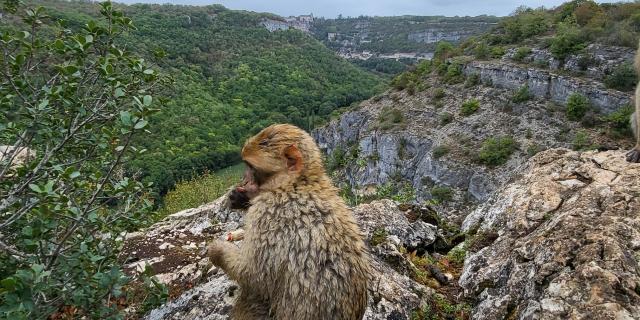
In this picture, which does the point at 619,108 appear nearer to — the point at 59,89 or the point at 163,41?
the point at 59,89

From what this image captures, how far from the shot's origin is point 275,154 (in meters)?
3.46

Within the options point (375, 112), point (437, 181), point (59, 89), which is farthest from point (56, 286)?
point (375, 112)

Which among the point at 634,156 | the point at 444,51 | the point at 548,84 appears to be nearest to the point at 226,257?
the point at 634,156

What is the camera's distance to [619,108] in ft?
119

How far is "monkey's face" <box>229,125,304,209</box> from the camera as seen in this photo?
3.46 m

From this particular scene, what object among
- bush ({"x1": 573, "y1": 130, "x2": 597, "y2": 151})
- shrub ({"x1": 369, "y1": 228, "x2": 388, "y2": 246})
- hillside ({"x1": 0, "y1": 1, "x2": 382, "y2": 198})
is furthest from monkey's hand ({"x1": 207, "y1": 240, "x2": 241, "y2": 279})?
hillside ({"x1": 0, "y1": 1, "x2": 382, "y2": 198})

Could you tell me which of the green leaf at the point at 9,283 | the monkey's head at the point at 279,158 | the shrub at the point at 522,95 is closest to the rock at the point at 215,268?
the monkey's head at the point at 279,158

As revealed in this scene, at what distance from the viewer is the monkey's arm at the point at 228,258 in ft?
11.9

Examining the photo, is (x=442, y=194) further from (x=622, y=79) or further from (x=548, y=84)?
(x=622, y=79)

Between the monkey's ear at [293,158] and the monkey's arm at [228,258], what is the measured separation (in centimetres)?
84

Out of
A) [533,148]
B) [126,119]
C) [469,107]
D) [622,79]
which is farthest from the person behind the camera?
[469,107]

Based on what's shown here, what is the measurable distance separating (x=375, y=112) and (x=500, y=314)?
54.1 m

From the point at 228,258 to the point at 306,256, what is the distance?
2.63ft

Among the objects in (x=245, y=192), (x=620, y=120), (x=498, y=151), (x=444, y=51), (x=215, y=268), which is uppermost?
(x=245, y=192)
